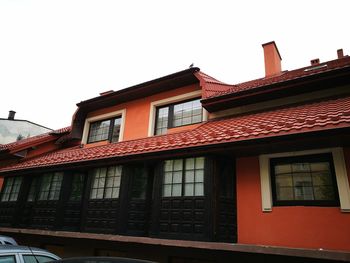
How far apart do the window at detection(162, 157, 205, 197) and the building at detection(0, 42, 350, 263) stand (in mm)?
28

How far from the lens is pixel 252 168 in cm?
770

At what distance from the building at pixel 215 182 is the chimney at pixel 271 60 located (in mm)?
175

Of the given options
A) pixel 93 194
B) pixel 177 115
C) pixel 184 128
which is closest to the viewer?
pixel 93 194

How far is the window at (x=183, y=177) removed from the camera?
7.64m

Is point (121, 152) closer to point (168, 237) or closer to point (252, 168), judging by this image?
point (168, 237)

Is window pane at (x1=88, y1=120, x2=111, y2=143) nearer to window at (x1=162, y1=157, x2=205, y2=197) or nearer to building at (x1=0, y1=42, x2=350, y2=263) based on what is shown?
building at (x1=0, y1=42, x2=350, y2=263)

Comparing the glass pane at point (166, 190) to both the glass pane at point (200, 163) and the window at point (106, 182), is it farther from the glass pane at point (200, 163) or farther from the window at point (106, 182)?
the window at point (106, 182)

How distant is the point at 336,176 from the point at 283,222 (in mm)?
1594

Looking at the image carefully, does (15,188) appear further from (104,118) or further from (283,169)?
(283,169)

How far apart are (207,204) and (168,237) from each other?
1.42m

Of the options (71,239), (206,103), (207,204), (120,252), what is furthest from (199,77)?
(71,239)

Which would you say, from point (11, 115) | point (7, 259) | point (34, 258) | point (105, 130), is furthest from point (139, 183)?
point (11, 115)

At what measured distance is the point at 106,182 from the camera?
9891 mm

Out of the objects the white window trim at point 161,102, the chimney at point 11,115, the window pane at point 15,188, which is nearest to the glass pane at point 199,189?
the white window trim at point 161,102
